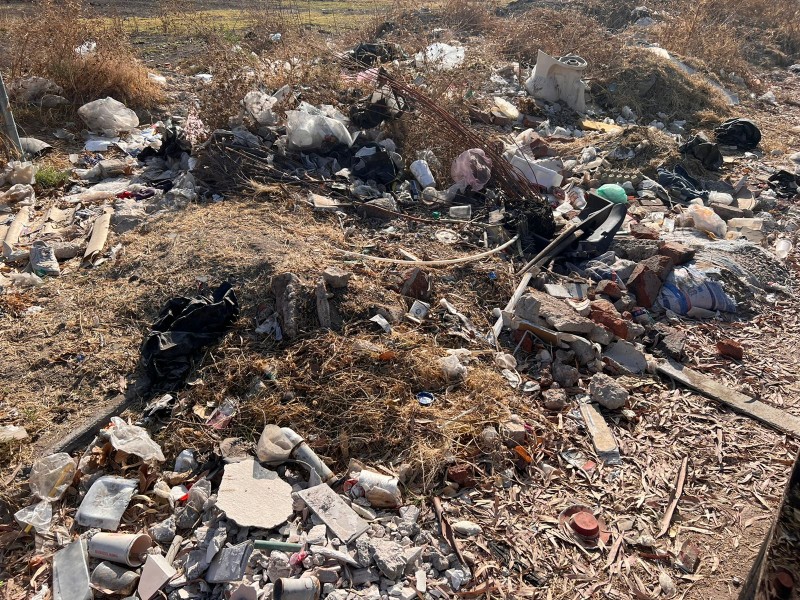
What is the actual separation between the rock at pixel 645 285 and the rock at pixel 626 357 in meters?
0.71

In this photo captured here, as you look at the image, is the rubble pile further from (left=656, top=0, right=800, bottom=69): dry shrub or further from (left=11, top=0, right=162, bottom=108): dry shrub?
(left=656, top=0, right=800, bottom=69): dry shrub

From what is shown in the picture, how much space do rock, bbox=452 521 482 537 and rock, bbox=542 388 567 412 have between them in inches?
39.8

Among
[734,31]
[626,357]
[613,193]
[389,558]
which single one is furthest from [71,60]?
[734,31]

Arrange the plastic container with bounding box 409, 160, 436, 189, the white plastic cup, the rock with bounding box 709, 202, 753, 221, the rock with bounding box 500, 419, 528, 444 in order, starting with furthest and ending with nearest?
1. the rock with bounding box 709, 202, 753, 221
2. the plastic container with bounding box 409, 160, 436, 189
3. the rock with bounding box 500, 419, 528, 444
4. the white plastic cup

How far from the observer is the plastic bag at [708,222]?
561 cm

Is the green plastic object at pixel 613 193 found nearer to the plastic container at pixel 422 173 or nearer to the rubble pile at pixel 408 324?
the rubble pile at pixel 408 324

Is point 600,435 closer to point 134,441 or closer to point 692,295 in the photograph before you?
point 692,295

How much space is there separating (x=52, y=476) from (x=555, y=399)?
2709mm

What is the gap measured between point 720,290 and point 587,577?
2931 millimetres

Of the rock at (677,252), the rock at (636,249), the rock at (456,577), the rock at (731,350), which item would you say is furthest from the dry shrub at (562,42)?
the rock at (456,577)

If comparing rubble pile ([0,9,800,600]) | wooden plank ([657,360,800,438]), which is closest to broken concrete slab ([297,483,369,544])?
rubble pile ([0,9,800,600])

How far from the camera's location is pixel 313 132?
589cm

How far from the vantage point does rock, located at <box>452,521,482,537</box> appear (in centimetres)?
270

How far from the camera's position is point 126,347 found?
3650 mm
